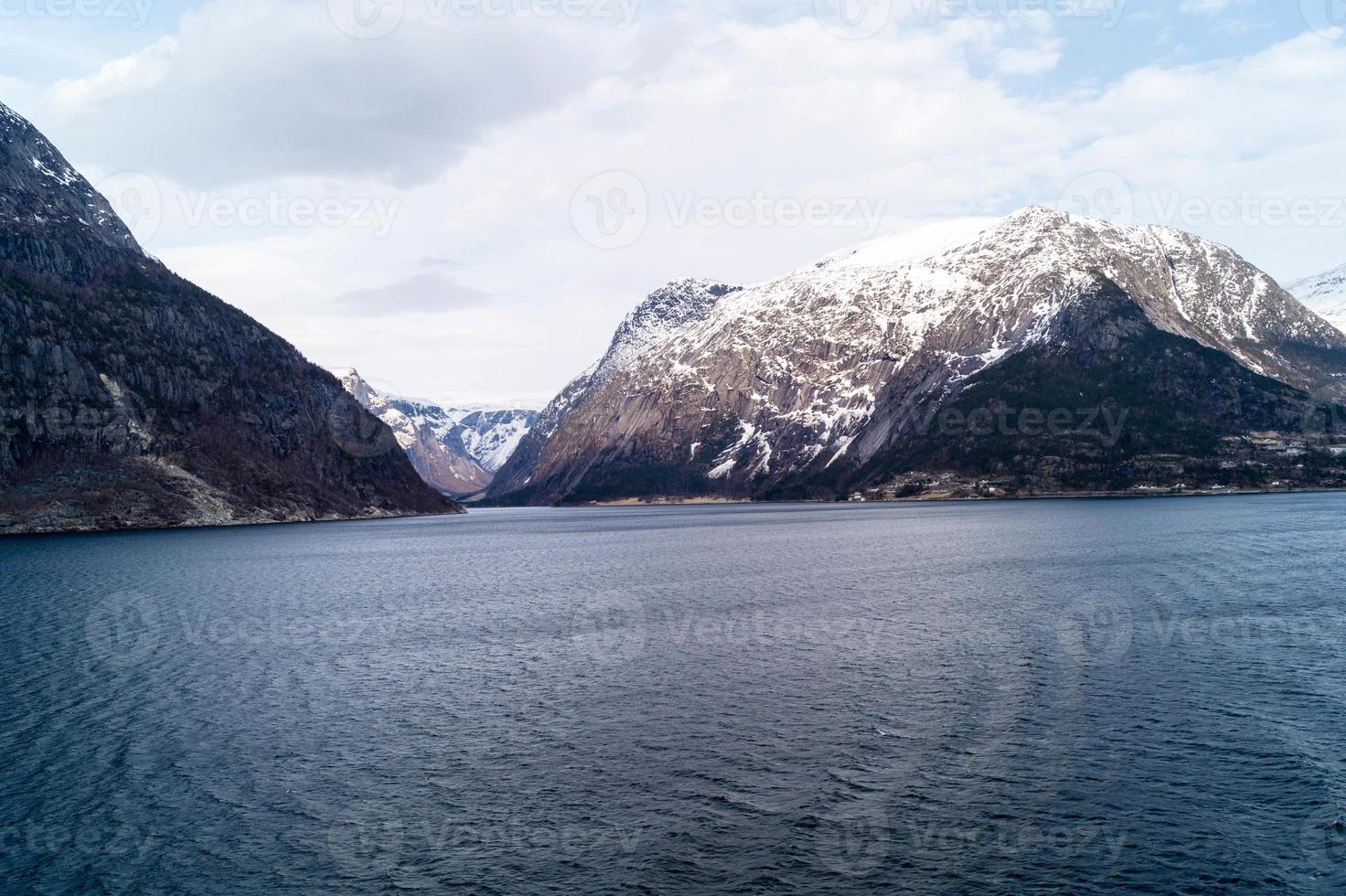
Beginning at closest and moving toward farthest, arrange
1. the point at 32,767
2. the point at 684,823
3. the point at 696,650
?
the point at 684,823 < the point at 32,767 < the point at 696,650

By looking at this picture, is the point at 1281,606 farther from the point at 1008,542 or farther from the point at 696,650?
the point at 1008,542

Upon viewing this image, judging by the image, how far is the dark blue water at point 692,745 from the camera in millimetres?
33062

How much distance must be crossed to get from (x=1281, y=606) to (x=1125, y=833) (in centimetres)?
6421

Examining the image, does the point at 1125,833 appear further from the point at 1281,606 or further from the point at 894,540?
the point at 894,540

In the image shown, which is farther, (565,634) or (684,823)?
(565,634)

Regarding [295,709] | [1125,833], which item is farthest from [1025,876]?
[295,709]

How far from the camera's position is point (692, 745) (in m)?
46.7

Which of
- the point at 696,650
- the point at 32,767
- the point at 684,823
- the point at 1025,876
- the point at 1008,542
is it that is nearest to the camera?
the point at 1025,876

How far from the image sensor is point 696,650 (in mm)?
71438

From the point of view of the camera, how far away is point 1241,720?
47656 mm

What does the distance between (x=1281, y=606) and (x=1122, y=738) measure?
52.1 meters

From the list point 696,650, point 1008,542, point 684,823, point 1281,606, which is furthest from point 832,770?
point 1008,542

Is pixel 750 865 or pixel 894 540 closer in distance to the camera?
pixel 750 865

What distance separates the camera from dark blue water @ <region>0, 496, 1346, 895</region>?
33.1m
